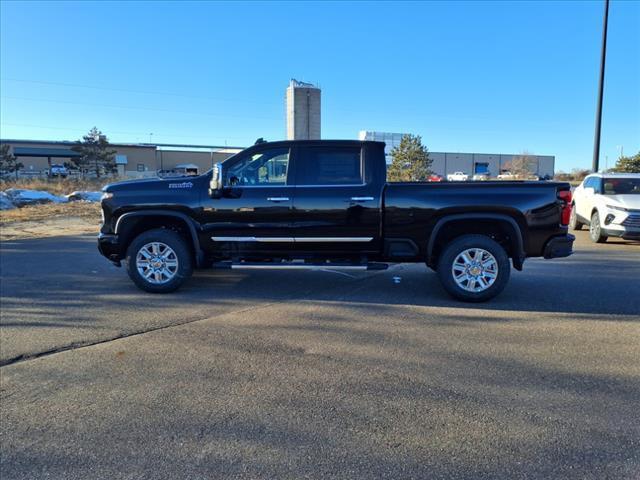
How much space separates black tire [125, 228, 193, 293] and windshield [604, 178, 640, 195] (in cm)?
981

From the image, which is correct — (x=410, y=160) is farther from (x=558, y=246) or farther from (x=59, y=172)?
(x=59, y=172)

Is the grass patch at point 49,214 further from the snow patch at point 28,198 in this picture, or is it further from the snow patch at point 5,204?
the snow patch at point 28,198

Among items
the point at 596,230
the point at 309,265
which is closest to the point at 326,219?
the point at 309,265

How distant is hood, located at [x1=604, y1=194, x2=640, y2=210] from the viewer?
1047 cm

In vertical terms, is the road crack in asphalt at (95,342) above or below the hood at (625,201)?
below

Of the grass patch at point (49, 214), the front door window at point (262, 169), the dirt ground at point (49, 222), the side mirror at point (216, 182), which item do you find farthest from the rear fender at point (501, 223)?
the grass patch at point (49, 214)

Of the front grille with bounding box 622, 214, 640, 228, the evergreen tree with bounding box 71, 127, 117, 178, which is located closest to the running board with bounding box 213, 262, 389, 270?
the front grille with bounding box 622, 214, 640, 228

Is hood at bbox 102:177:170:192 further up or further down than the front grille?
further up

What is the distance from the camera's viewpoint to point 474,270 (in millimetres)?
6168

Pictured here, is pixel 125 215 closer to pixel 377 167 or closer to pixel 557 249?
pixel 377 167

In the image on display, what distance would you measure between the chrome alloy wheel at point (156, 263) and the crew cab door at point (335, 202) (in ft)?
5.63

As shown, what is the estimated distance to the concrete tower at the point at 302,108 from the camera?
896 inches

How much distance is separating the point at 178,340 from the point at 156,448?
195 cm

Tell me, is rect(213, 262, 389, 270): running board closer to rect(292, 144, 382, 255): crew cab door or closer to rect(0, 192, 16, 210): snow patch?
rect(292, 144, 382, 255): crew cab door
